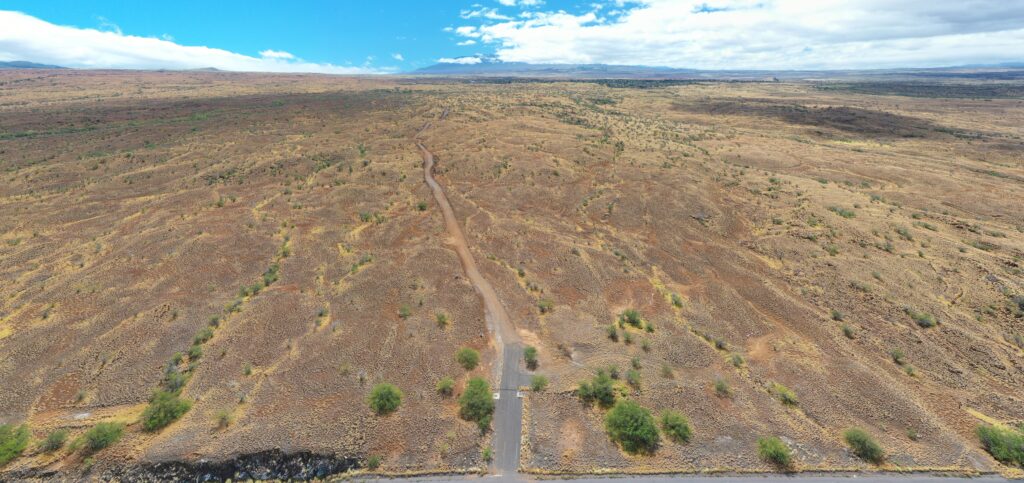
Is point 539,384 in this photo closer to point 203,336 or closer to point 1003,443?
point 203,336

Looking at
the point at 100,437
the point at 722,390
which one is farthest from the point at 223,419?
the point at 722,390

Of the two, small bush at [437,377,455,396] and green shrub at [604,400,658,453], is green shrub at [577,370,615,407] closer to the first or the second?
green shrub at [604,400,658,453]

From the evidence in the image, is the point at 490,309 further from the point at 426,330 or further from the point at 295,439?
the point at 295,439

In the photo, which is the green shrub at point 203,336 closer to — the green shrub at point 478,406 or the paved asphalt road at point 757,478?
the paved asphalt road at point 757,478

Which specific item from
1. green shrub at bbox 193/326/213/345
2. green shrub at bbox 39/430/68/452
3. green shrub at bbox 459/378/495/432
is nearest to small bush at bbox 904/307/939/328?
green shrub at bbox 459/378/495/432

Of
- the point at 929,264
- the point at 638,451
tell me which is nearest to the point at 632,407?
the point at 638,451
